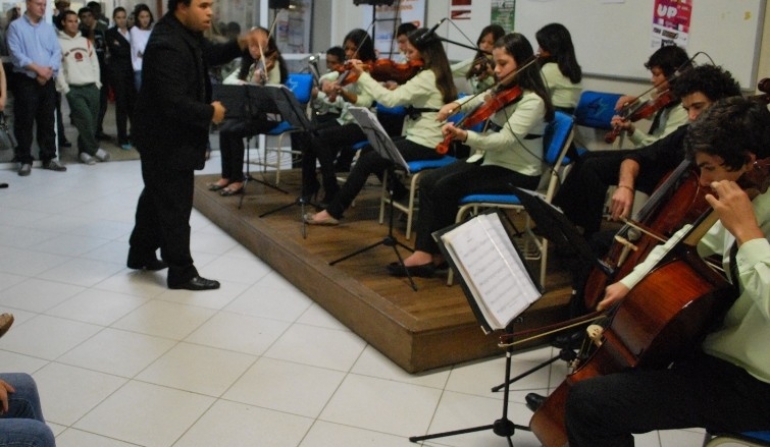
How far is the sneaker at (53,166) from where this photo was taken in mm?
6000

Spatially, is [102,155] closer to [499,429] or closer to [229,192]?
[229,192]

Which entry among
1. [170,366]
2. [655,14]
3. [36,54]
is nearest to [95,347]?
[170,366]

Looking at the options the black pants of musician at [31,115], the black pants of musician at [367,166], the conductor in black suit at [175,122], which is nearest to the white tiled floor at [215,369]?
the conductor in black suit at [175,122]

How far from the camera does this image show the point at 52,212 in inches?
187

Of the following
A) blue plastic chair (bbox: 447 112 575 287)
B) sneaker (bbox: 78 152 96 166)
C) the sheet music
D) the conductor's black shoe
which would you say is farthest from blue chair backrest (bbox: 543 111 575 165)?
sneaker (bbox: 78 152 96 166)

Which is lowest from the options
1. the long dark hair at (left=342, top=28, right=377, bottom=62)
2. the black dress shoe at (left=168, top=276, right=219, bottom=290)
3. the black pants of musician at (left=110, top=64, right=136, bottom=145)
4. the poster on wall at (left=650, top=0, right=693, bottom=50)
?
the black dress shoe at (left=168, top=276, right=219, bottom=290)

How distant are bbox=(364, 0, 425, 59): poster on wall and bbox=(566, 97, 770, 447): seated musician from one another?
14.3 feet

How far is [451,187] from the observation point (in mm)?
3156

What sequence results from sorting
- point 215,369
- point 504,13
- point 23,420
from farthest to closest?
point 504,13 → point 215,369 → point 23,420

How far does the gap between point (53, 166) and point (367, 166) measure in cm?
343

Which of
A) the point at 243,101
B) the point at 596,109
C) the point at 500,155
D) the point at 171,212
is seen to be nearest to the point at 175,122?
the point at 171,212

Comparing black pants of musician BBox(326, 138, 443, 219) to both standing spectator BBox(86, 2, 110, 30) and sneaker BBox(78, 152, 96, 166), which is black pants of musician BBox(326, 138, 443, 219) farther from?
standing spectator BBox(86, 2, 110, 30)

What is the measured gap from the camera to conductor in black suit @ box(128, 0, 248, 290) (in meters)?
3.21

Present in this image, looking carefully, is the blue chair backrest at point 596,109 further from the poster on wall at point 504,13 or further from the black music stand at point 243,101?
the black music stand at point 243,101
